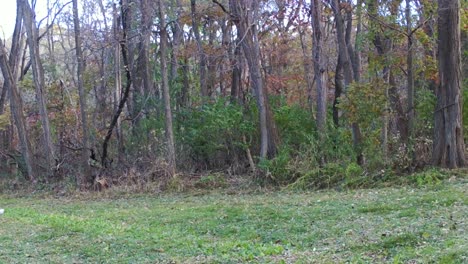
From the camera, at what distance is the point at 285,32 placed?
1069 inches

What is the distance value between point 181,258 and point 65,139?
15.7m

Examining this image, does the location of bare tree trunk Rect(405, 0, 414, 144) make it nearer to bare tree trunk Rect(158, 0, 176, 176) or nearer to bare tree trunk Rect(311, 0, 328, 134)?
bare tree trunk Rect(311, 0, 328, 134)

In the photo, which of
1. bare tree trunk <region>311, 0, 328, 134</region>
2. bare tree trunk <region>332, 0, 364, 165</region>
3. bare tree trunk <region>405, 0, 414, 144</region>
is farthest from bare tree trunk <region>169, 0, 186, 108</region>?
bare tree trunk <region>405, 0, 414, 144</region>

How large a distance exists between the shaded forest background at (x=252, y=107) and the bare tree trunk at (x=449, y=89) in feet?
0.07

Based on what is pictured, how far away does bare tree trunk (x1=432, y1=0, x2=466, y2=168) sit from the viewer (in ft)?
43.4

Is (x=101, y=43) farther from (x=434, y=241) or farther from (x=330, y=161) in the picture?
(x=434, y=241)

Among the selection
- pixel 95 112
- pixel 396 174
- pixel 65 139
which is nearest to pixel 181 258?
pixel 396 174

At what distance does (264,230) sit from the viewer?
9.45m

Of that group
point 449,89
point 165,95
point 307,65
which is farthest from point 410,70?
point 307,65

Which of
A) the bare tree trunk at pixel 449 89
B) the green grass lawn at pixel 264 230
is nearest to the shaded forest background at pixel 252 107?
the bare tree trunk at pixel 449 89

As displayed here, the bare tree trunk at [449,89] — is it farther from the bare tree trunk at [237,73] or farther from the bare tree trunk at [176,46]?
the bare tree trunk at [237,73]

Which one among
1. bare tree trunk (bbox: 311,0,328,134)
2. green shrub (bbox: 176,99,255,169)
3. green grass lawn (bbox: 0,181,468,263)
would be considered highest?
bare tree trunk (bbox: 311,0,328,134)

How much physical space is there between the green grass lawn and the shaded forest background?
1.74 metres

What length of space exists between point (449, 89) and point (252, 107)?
21.5ft
